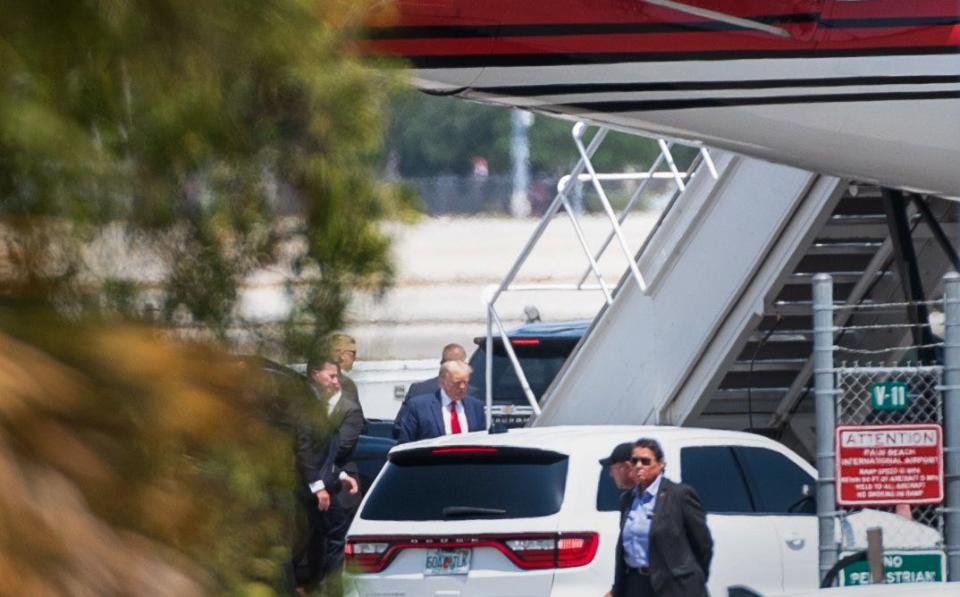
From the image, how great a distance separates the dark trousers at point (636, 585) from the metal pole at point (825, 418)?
0.84 m

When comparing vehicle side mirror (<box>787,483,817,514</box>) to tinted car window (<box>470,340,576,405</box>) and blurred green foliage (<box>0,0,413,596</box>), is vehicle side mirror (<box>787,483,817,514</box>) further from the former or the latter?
blurred green foliage (<box>0,0,413,596</box>)

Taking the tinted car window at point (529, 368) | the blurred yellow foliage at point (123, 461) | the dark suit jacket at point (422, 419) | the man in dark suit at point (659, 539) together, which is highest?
the tinted car window at point (529, 368)

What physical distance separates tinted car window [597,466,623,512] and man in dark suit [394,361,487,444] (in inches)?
113

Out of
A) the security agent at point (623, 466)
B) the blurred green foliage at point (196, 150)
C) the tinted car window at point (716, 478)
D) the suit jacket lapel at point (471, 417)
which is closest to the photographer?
the blurred green foliage at point (196, 150)

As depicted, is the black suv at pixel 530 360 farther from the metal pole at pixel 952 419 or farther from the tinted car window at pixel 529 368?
the metal pole at pixel 952 419

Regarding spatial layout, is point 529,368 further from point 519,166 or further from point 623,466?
point 519,166

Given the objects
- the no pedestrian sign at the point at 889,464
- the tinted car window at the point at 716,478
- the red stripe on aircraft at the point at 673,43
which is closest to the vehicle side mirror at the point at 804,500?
the tinted car window at the point at 716,478

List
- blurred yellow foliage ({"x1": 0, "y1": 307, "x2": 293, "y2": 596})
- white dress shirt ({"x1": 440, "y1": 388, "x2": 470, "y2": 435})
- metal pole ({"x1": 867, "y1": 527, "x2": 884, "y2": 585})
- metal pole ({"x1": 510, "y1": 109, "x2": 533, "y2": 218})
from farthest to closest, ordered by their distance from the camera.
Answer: metal pole ({"x1": 510, "y1": 109, "x2": 533, "y2": 218})
white dress shirt ({"x1": 440, "y1": 388, "x2": 470, "y2": 435})
metal pole ({"x1": 867, "y1": 527, "x2": 884, "y2": 585})
blurred yellow foliage ({"x1": 0, "y1": 307, "x2": 293, "y2": 596})

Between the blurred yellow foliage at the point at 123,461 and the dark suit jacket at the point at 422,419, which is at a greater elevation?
the dark suit jacket at the point at 422,419

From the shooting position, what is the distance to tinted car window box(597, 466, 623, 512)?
9.62m

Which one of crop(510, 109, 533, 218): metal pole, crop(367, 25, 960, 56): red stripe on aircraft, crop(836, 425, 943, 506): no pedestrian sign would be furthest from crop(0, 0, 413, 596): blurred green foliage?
crop(510, 109, 533, 218): metal pole

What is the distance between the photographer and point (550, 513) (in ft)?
31.4

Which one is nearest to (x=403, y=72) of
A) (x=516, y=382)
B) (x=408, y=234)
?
(x=408, y=234)

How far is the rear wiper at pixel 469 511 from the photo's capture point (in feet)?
31.8
